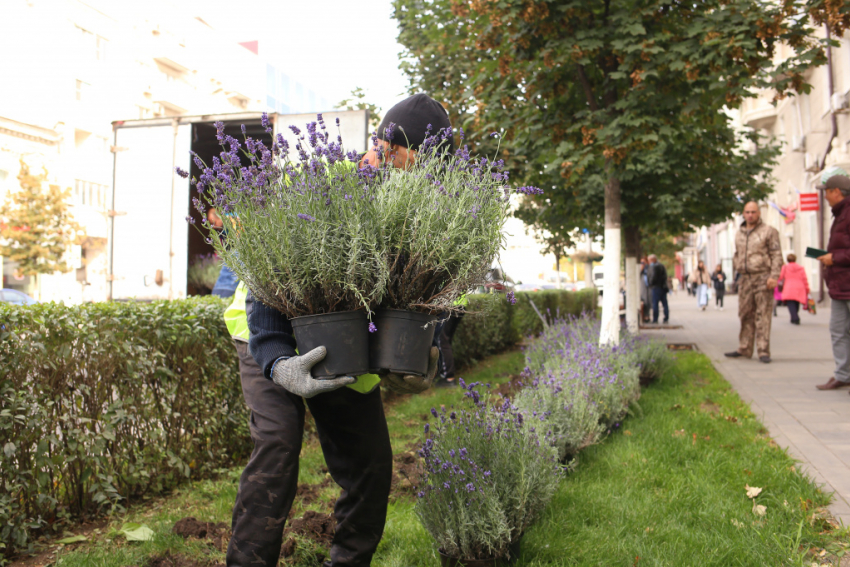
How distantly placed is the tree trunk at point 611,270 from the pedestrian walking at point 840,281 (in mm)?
2041

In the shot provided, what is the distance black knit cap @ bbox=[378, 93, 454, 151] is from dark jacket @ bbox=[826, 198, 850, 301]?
5.39 m

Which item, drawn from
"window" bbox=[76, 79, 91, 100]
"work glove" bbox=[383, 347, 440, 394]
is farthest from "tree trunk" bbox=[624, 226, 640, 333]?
"window" bbox=[76, 79, 91, 100]

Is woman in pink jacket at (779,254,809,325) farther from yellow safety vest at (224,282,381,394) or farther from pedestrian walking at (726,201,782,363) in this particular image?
yellow safety vest at (224,282,381,394)

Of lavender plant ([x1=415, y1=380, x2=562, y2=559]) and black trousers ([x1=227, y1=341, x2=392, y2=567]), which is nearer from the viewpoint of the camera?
black trousers ([x1=227, y1=341, x2=392, y2=567])

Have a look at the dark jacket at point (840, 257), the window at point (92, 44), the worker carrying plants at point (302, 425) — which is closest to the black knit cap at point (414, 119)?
the worker carrying plants at point (302, 425)

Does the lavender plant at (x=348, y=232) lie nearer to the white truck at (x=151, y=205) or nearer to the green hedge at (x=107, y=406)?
the green hedge at (x=107, y=406)

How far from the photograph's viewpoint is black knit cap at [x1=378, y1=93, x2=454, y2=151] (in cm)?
253

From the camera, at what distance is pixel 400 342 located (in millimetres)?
1902

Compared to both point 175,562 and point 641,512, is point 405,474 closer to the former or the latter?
point 641,512

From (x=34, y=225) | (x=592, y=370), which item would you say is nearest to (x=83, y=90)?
(x=34, y=225)

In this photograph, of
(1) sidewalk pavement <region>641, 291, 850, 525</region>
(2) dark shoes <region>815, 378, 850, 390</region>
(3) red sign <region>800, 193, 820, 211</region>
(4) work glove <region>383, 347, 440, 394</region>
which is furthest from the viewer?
(3) red sign <region>800, 193, 820, 211</region>

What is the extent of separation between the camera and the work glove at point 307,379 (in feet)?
6.13

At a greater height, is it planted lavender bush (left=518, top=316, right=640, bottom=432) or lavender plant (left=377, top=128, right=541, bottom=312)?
lavender plant (left=377, top=128, right=541, bottom=312)

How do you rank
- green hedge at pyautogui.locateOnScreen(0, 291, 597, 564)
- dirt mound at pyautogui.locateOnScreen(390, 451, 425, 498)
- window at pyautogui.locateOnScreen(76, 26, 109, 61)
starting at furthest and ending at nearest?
window at pyautogui.locateOnScreen(76, 26, 109, 61) < dirt mound at pyautogui.locateOnScreen(390, 451, 425, 498) < green hedge at pyautogui.locateOnScreen(0, 291, 597, 564)
